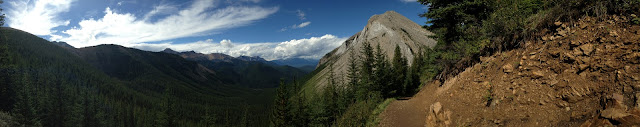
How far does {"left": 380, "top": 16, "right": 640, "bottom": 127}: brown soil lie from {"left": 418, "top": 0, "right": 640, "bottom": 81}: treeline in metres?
0.49

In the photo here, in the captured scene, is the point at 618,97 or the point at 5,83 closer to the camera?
the point at 618,97

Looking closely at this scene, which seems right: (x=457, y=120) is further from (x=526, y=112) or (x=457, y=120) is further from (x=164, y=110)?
(x=164, y=110)

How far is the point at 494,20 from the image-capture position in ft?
43.5

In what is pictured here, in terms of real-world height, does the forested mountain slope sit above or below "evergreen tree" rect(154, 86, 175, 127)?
above

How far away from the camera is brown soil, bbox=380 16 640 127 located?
21.0ft

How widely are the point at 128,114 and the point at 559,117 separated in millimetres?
194975

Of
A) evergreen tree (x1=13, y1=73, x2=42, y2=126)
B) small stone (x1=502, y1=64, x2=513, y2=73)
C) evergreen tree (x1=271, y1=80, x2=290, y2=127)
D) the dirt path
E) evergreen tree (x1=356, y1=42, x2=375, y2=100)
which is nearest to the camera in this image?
small stone (x1=502, y1=64, x2=513, y2=73)

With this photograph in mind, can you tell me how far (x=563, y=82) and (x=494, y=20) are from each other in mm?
6242

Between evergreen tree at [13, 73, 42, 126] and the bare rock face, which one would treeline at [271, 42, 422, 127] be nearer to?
the bare rock face

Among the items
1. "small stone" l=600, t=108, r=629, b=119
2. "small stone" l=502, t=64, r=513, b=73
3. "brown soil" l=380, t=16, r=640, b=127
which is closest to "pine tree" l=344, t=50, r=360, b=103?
"brown soil" l=380, t=16, r=640, b=127

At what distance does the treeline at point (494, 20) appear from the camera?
9.46m

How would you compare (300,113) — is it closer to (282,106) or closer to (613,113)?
(282,106)

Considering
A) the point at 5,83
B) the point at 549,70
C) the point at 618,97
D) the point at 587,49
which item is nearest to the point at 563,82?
the point at 549,70

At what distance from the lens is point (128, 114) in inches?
5832
